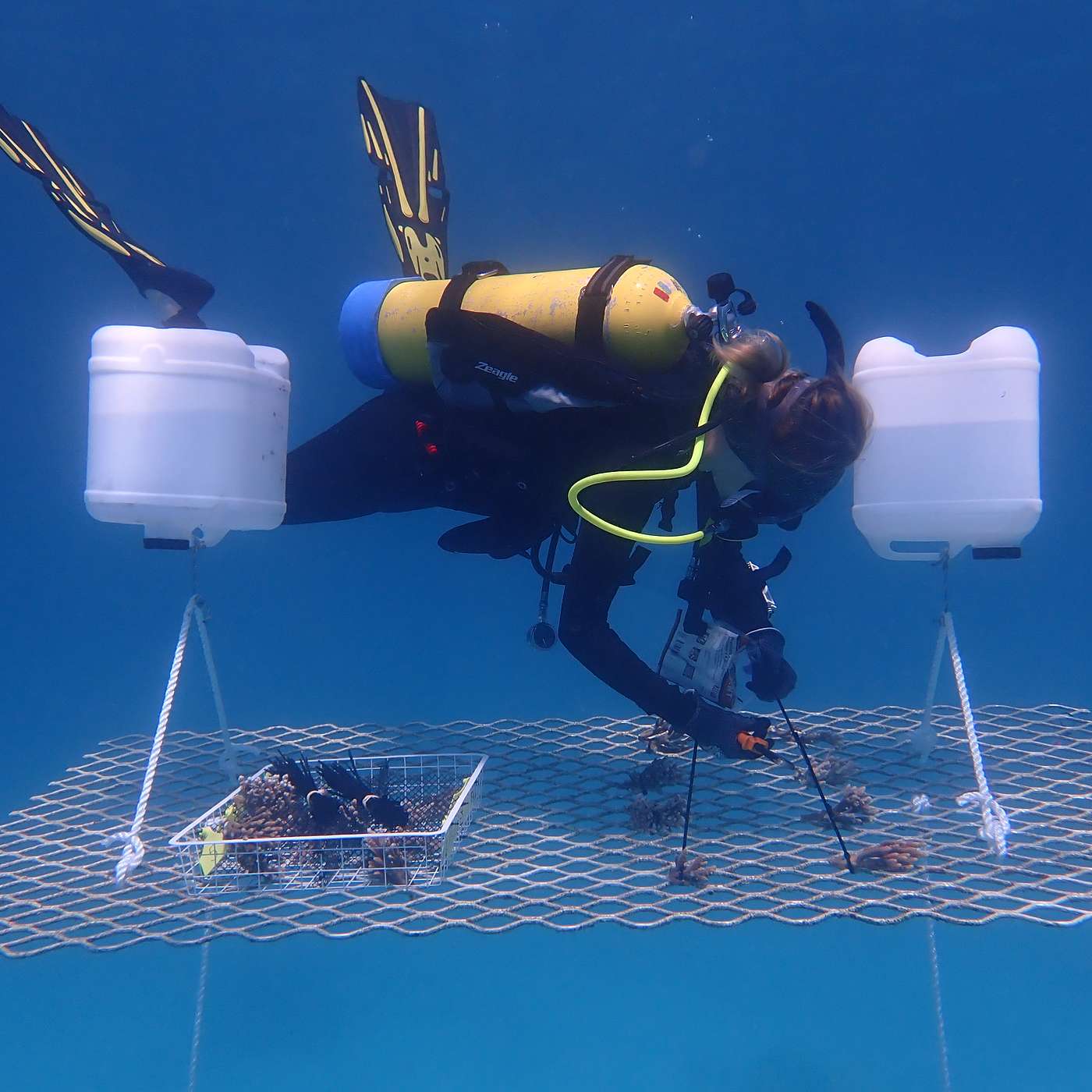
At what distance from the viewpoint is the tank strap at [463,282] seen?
351cm

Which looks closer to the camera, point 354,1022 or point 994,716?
point 994,716

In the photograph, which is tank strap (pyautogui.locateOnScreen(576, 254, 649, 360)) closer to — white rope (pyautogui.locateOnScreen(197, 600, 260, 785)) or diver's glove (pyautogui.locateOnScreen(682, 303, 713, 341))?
diver's glove (pyautogui.locateOnScreen(682, 303, 713, 341))

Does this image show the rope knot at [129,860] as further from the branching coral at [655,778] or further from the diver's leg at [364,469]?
the branching coral at [655,778]

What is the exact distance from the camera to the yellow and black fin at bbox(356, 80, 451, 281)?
4727 mm

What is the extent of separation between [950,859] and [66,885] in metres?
3.73

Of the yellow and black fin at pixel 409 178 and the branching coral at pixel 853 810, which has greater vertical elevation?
the yellow and black fin at pixel 409 178

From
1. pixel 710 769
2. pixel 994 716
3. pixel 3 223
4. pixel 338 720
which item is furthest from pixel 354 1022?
pixel 3 223

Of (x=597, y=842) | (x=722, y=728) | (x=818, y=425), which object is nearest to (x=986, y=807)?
(x=722, y=728)

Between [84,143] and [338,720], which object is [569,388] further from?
[84,143]

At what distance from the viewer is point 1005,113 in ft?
52.4

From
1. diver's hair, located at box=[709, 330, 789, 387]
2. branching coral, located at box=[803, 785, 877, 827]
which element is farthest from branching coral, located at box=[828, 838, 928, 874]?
diver's hair, located at box=[709, 330, 789, 387]

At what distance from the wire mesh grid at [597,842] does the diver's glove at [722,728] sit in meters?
0.54

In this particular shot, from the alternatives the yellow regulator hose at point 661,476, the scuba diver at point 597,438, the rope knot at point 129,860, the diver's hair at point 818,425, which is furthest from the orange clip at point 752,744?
the rope knot at point 129,860

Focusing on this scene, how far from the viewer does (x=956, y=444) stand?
11.5 feet
